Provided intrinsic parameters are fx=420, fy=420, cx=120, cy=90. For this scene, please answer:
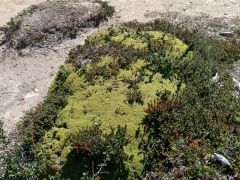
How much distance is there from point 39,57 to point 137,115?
10.2m

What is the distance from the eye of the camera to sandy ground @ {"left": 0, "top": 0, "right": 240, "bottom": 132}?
65.2 feet

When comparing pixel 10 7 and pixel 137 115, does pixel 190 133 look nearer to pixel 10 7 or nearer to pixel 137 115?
pixel 137 115

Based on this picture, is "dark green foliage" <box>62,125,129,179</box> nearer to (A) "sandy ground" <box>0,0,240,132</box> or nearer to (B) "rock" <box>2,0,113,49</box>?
(A) "sandy ground" <box>0,0,240,132</box>

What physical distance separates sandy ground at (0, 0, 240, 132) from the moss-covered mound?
2.20m

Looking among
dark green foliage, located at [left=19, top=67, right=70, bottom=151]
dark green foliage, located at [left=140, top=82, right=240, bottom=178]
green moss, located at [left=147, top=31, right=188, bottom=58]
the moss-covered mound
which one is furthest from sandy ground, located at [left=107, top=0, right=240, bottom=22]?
dark green foliage, located at [left=140, top=82, right=240, bottom=178]

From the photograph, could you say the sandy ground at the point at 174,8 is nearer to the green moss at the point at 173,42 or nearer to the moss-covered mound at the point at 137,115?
the green moss at the point at 173,42

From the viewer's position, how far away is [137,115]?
14750mm

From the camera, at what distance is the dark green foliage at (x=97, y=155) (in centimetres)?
1301

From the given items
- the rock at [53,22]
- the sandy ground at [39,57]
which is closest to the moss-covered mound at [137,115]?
the sandy ground at [39,57]

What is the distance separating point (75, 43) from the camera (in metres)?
23.9

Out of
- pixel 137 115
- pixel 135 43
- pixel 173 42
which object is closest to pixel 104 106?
pixel 137 115

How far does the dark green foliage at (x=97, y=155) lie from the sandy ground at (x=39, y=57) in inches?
208

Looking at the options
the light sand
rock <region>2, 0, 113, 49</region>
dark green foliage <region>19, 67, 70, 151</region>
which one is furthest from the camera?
the light sand

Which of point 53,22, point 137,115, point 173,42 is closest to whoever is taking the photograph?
point 137,115
